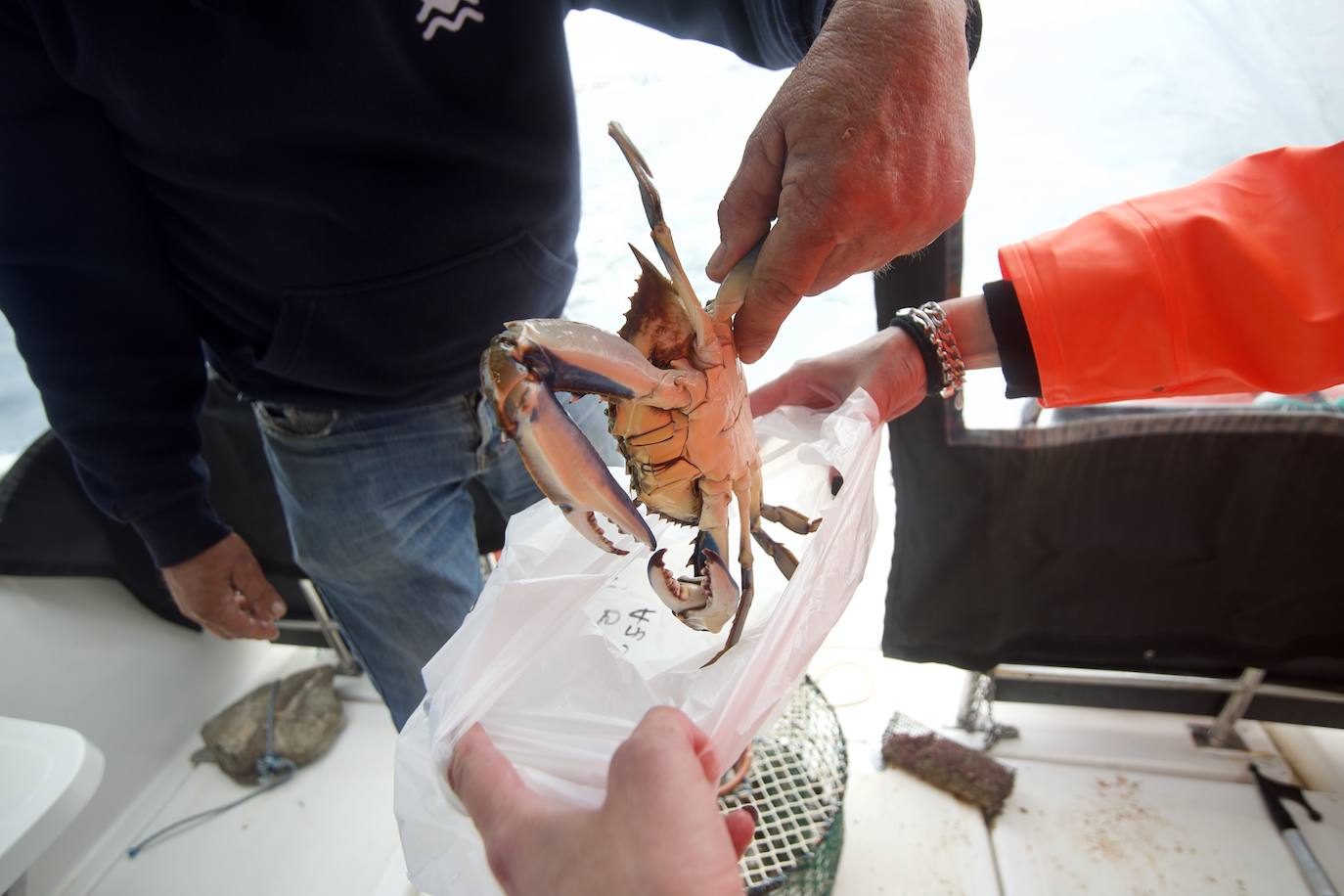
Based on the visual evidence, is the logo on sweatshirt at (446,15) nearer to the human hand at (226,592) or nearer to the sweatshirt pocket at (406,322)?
the sweatshirt pocket at (406,322)

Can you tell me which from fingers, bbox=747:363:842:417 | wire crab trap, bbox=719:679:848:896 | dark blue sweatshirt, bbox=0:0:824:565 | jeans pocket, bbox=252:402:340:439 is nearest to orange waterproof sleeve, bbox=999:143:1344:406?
fingers, bbox=747:363:842:417

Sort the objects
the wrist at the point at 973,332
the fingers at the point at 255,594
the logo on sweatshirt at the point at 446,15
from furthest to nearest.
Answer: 1. the fingers at the point at 255,594
2. the wrist at the point at 973,332
3. the logo on sweatshirt at the point at 446,15

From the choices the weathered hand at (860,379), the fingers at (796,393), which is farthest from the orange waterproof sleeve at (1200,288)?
the fingers at (796,393)

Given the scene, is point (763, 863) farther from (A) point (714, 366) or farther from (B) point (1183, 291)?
(B) point (1183, 291)

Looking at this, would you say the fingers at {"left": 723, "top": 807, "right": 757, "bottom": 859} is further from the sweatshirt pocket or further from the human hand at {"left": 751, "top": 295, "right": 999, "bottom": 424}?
the sweatshirt pocket

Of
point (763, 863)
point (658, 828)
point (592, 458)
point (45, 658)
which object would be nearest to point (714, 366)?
point (592, 458)
